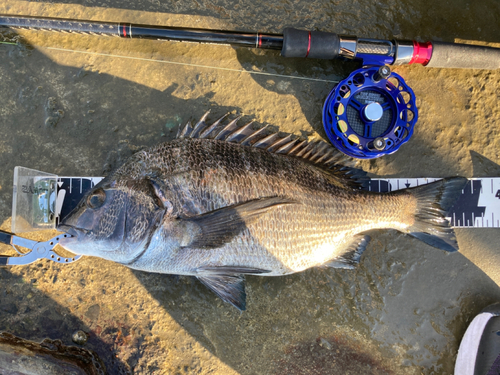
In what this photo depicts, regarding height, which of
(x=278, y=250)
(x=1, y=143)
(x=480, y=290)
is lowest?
(x=480, y=290)

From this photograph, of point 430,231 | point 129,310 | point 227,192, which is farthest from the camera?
point 129,310

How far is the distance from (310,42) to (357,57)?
357 mm

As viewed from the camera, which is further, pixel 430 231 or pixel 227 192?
pixel 430 231

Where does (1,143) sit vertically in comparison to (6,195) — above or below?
above

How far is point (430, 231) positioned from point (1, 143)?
10.7 ft

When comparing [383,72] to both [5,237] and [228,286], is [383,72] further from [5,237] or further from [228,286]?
[5,237]

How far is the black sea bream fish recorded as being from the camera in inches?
70.1

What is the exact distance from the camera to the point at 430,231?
6.86 feet

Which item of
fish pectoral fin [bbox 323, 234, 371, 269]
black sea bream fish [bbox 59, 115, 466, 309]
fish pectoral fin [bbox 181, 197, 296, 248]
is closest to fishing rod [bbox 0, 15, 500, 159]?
black sea bream fish [bbox 59, 115, 466, 309]

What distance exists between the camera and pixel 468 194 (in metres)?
2.33

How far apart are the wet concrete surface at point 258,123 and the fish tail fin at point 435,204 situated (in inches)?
10.7

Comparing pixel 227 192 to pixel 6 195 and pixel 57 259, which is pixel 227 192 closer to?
pixel 57 259

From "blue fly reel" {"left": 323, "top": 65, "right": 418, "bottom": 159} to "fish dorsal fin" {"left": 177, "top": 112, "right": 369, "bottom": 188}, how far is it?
0.13 meters

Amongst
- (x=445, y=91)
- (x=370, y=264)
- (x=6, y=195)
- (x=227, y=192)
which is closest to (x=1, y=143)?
(x=6, y=195)
